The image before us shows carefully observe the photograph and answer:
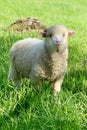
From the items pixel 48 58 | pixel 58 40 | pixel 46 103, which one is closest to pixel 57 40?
pixel 58 40

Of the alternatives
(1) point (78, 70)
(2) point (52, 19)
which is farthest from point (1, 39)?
(2) point (52, 19)

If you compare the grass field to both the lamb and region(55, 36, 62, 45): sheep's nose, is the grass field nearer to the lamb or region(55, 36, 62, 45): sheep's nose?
the lamb

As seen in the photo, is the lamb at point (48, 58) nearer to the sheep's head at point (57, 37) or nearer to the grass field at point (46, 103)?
the sheep's head at point (57, 37)

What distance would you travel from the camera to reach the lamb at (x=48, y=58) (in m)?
5.36

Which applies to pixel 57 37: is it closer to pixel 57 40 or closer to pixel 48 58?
pixel 57 40

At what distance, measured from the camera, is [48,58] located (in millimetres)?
5641

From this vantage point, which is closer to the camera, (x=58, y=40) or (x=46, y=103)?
(x=46, y=103)

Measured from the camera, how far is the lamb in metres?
5.36

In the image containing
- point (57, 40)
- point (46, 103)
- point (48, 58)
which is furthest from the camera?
point (48, 58)

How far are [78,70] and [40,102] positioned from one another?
79.8 inches

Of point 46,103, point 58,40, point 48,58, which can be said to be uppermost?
point 58,40

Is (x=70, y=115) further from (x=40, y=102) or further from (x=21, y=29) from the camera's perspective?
(x=21, y=29)

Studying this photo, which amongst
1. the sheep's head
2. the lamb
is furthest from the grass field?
the sheep's head

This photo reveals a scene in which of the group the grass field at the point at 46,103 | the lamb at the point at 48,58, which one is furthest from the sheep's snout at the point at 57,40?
the grass field at the point at 46,103
